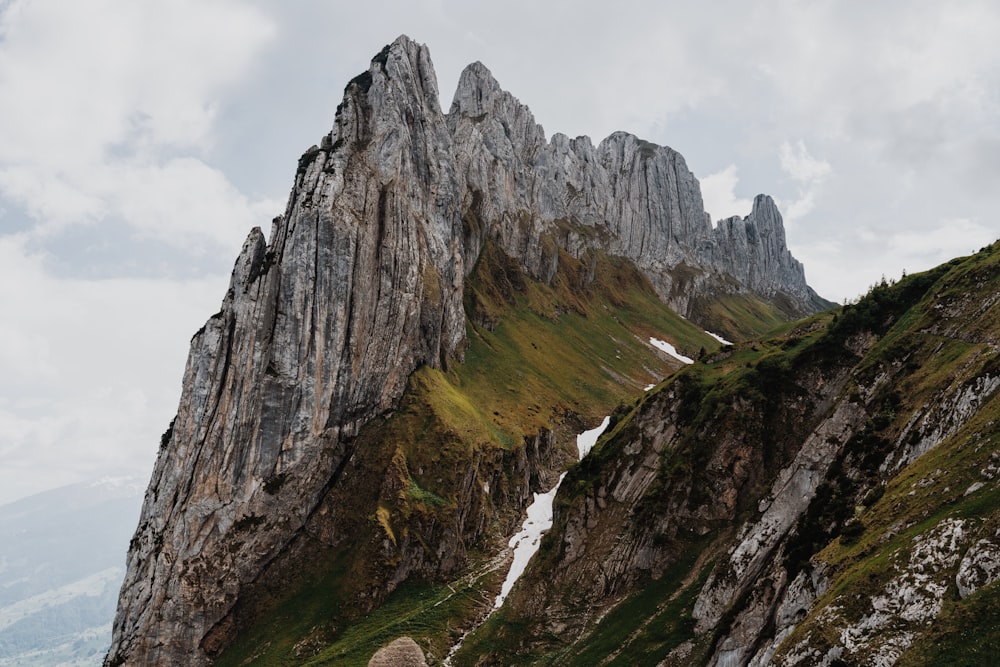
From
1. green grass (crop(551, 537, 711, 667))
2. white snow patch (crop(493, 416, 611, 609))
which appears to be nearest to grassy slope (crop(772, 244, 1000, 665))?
green grass (crop(551, 537, 711, 667))

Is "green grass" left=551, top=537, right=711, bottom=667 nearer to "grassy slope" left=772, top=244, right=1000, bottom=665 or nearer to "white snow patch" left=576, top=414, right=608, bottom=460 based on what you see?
"grassy slope" left=772, top=244, right=1000, bottom=665

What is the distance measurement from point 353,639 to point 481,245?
106 meters

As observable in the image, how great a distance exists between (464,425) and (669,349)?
4433 inches

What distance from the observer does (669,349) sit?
587 ft

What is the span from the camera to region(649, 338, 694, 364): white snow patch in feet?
570

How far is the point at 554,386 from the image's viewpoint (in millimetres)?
122500

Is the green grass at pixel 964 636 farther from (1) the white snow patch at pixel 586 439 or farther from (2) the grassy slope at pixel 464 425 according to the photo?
(1) the white snow patch at pixel 586 439

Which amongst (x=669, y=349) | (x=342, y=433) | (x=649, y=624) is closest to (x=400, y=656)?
(x=649, y=624)

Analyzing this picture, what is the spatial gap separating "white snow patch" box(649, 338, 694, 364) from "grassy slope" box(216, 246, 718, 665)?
18.0 ft

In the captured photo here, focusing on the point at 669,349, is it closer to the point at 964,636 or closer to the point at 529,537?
the point at 529,537

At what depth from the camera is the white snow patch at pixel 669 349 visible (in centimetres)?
17375

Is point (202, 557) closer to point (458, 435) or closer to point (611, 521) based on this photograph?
point (458, 435)

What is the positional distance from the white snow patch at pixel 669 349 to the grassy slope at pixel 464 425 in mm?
5485

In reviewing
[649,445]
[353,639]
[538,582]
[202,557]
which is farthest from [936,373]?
[202,557]
